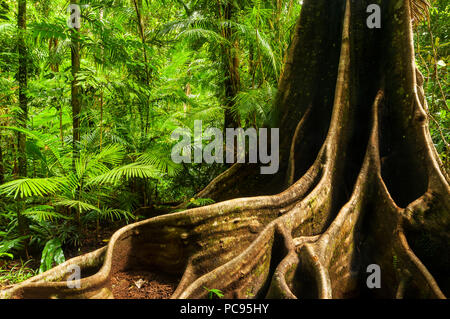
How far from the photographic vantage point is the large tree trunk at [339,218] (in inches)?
86.6

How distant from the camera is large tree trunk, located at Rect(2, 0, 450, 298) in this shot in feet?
7.22

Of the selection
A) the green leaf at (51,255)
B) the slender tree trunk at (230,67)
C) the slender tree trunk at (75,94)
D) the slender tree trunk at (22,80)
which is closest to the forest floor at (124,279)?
the green leaf at (51,255)

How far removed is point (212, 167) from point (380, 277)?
123 inches

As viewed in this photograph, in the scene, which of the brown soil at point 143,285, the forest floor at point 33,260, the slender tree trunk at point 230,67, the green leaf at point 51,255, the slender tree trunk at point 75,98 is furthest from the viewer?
the slender tree trunk at point 230,67

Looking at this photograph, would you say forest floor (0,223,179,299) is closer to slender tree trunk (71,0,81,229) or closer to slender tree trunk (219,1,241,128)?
slender tree trunk (71,0,81,229)

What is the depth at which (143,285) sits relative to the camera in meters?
2.49

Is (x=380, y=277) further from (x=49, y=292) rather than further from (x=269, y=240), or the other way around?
(x=49, y=292)

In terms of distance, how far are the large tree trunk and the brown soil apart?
3.0 inches

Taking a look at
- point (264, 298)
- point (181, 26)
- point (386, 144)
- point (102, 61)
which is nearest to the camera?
point (264, 298)

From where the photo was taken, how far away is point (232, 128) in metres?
5.33

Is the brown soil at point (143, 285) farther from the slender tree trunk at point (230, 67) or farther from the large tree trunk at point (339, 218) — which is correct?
the slender tree trunk at point (230, 67)

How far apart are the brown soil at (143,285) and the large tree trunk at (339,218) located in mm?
77

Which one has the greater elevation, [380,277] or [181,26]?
[181,26]

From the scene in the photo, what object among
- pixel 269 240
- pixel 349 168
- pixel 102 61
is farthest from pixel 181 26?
pixel 269 240
